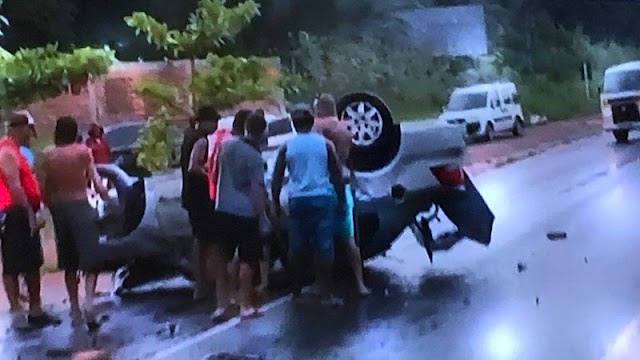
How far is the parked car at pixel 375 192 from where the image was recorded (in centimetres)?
240

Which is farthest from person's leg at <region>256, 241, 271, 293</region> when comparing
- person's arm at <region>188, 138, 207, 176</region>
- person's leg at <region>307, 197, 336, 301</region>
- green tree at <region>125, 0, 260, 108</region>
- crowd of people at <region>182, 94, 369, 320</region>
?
green tree at <region>125, 0, 260, 108</region>

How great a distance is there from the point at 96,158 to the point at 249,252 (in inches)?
15.6

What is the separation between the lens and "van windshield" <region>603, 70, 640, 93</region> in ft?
8.05

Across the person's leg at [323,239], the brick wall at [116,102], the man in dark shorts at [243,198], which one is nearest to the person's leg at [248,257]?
the man in dark shorts at [243,198]

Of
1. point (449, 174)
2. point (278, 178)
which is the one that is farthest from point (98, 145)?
point (449, 174)

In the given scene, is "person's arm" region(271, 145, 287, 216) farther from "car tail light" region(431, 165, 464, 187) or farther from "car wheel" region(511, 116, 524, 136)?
"car wheel" region(511, 116, 524, 136)

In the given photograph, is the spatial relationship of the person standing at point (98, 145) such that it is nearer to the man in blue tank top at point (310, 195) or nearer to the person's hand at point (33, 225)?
the person's hand at point (33, 225)

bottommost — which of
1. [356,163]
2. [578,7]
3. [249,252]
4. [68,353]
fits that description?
[68,353]

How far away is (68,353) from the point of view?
2367 millimetres

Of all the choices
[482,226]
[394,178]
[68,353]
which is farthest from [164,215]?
[482,226]

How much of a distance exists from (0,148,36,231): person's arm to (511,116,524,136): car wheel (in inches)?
42.4

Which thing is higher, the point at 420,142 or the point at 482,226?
the point at 420,142

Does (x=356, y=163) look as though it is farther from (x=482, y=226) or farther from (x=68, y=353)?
(x=68, y=353)

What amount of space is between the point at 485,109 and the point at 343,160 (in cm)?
33
